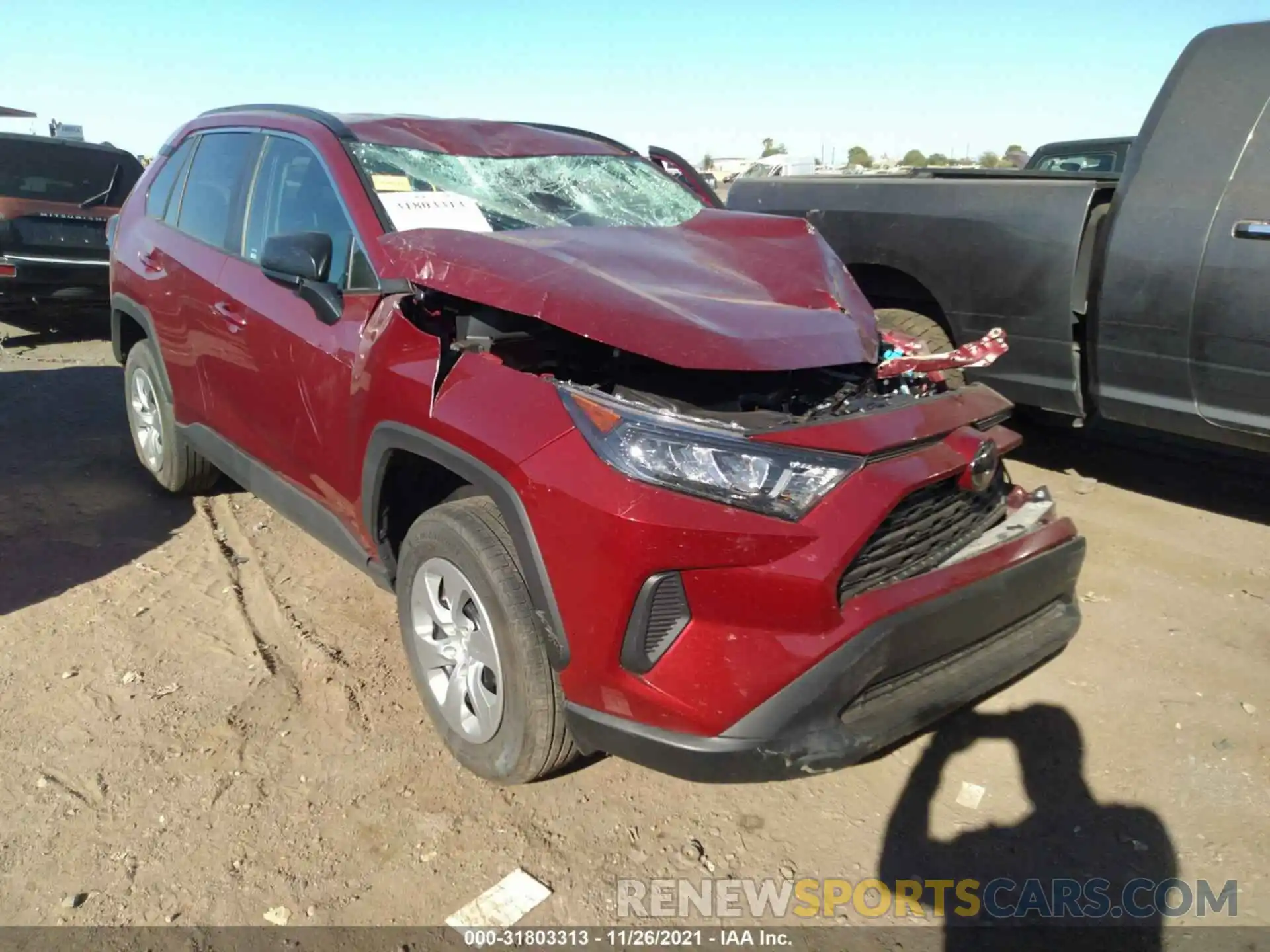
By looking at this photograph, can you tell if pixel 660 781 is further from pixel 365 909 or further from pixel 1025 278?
pixel 1025 278

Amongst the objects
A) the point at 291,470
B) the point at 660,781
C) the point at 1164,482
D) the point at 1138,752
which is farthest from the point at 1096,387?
the point at 291,470

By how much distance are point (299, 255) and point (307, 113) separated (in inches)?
39.0

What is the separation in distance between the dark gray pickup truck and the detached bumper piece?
6.72 ft

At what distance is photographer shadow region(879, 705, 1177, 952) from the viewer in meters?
2.29

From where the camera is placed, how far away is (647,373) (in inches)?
110

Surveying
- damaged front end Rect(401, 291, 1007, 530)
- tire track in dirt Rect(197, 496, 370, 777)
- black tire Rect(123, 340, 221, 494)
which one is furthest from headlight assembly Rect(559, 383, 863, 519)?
black tire Rect(123, 340, 221, 494)

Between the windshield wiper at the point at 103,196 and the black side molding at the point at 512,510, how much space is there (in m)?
7.02

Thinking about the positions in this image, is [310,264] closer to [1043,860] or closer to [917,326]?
[1043,860]

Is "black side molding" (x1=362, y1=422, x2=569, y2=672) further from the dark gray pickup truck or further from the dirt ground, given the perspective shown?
the dark gray pickup truck

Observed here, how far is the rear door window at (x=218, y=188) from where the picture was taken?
12.5ft

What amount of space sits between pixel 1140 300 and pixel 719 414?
2.65 metres

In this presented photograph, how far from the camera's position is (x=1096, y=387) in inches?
175

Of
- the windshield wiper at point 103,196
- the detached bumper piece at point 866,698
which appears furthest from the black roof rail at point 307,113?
the windshield wiper at point 103,196

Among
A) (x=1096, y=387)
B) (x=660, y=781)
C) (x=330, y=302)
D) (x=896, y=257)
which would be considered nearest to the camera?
(x=660, y=781)
